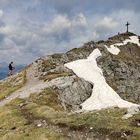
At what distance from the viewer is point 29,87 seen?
89.0 meters

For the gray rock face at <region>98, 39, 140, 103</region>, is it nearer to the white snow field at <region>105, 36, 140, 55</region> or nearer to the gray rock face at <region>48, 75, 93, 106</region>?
the white snow field at <region>105, 36, 140, 55</region>

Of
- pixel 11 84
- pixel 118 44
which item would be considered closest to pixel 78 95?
pixel 11 84

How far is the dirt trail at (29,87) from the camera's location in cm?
8031

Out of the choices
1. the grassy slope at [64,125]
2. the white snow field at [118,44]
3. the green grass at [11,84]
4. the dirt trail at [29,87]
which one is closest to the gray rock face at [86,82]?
the white snow field at [118,44]

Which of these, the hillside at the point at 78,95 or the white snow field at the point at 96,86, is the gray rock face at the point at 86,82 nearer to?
the hillside at the point at 78,95

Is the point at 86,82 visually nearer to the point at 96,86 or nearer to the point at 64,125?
the point at 96,86

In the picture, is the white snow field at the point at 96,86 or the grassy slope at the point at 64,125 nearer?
the grassy slope at the point at 64,125

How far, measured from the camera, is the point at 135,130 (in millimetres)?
41906

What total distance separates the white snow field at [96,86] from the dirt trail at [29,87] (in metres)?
11.8

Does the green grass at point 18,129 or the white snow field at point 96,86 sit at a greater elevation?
the white snow field at point 96,86

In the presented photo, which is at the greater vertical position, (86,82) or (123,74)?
(123,74)

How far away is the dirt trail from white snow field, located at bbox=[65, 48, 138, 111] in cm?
1181

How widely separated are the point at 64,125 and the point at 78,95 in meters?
39.2

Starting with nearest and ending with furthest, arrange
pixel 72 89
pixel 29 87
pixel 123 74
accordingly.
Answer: pixel 72 89, pixel 29 87, pixel 123 74
